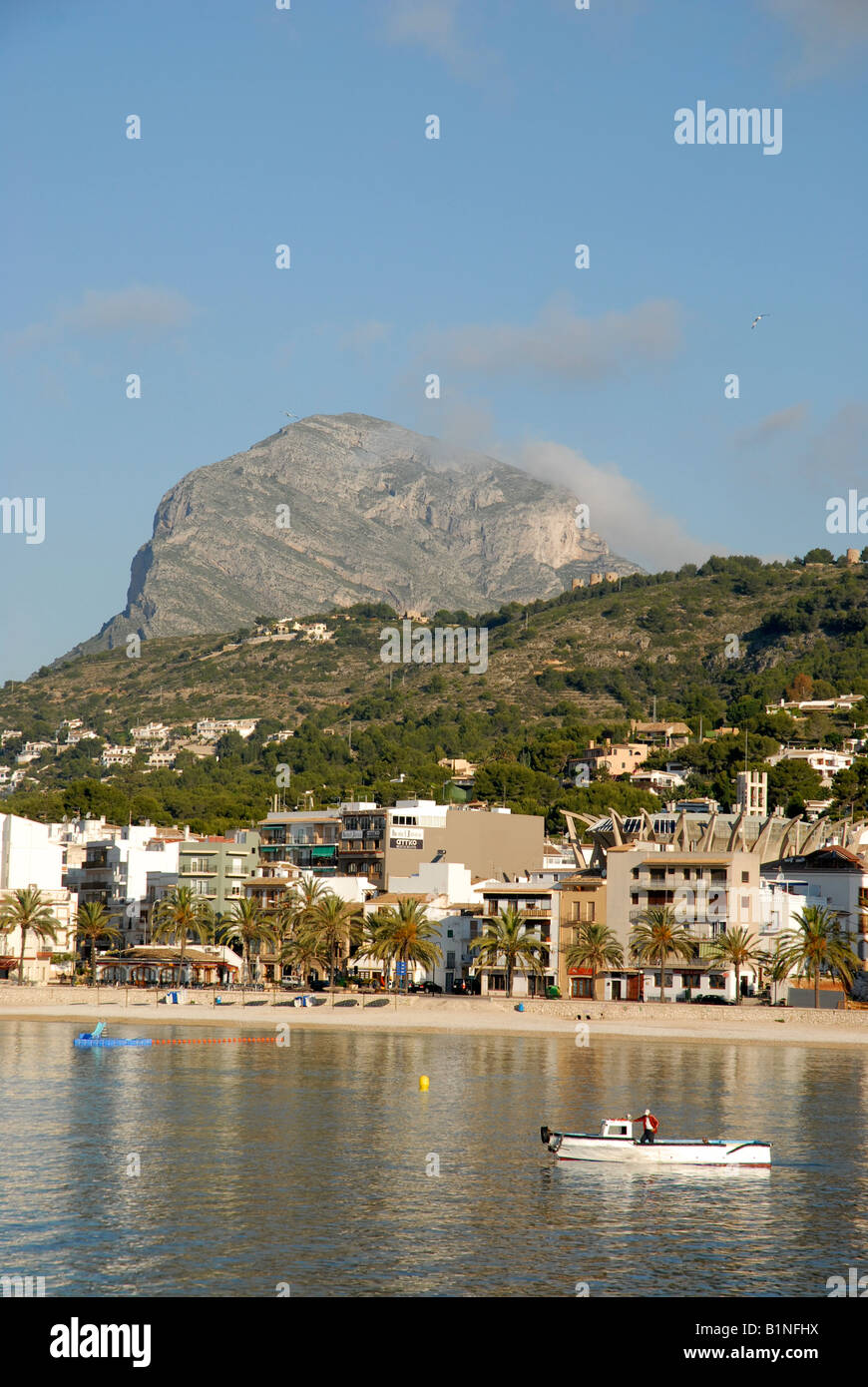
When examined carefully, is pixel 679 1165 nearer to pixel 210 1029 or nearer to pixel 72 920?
pixel 210 1029

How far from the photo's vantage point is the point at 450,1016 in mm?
113562

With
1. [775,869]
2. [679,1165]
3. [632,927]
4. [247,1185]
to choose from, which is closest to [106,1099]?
[247,1185]

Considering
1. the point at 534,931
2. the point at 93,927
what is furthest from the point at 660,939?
the point at 93,927

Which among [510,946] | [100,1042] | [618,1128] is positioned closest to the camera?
[618,1128]

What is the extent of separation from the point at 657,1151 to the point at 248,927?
77903 mm

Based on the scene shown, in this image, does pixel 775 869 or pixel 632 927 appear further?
pixel 775 869

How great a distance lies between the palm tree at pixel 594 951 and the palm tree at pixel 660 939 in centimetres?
150

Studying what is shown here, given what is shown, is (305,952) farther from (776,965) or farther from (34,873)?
(34,873)

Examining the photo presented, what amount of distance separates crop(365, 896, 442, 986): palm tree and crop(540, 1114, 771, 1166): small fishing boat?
63846mm

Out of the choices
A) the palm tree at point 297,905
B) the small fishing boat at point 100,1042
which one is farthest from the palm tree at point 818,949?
the small fishing boat at point 100,1042

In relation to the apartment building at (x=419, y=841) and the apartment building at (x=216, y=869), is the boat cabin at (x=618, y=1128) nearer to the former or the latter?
the apartment building at (x=419, y=841)

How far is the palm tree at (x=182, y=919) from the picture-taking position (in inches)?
5399
